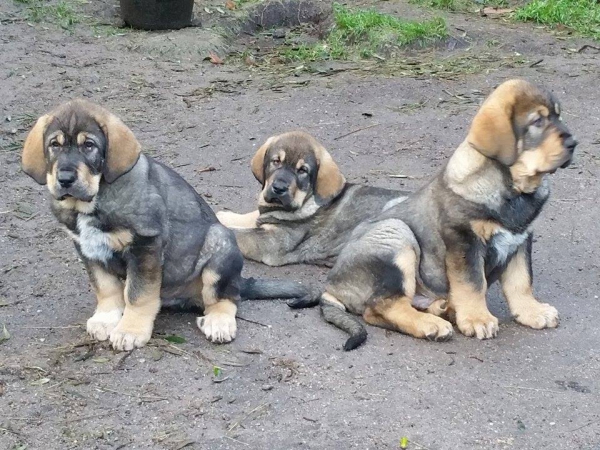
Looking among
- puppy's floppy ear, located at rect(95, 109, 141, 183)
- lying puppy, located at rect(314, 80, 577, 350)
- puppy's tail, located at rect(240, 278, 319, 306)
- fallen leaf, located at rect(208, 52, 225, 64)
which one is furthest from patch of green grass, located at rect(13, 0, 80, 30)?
lying puppy, located at rect(314, 80, 577, 350)

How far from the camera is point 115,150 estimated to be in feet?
19.8

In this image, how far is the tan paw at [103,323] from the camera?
20.5 feet

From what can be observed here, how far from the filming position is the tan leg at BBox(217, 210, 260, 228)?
857 cm

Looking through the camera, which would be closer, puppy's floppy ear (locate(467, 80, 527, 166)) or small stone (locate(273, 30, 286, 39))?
puppy's floppy ear (locate(467, 80, 527, 166))

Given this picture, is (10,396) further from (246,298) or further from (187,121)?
(187,121)

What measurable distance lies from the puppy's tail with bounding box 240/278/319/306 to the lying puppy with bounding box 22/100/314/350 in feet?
1.19

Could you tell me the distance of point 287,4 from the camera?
14750mm

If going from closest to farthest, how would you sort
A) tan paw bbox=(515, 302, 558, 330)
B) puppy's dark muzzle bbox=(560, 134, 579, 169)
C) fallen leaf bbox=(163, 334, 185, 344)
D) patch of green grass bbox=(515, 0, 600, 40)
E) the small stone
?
1. puppy's dark muzzle bbox=(560, 134, 579, 169)
2. fallen leaf bbox=(163, 334, 185, 344)
3. tan paw bbox=(515, 302, 558, 330)
4. the small stone
5. patch of green grass bbox=(515, 0, 600, 40)

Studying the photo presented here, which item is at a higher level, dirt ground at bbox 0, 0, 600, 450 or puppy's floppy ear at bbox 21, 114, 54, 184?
puppy's floppy ear at bbox 21, 114, 54, 184

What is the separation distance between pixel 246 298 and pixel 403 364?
146cm

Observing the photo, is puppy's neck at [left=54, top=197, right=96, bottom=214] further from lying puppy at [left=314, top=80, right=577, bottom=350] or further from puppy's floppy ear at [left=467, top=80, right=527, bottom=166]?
puppy's floppy ear at [left=467, top=80, right=527, bottom=166]

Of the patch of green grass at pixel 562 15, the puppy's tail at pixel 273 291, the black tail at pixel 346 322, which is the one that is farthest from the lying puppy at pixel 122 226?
the patch of green grass at pixel 562 15

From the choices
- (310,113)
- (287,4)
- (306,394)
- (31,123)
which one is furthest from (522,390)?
(287,4)

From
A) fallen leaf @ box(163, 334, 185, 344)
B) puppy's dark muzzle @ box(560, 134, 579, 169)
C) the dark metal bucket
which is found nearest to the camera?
puppy's dark muzzle @ box(560, 134, 579, 169)
